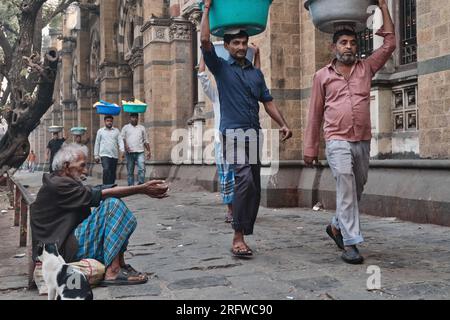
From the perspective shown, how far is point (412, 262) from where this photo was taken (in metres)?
4.38

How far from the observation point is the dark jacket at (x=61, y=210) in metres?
3.65

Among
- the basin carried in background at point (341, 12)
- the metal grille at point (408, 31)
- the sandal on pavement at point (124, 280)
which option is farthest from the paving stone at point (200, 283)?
the metal grille at point (408, 31)

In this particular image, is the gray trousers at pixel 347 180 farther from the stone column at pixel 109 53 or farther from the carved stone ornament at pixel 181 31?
the stone column at pixel 109 53

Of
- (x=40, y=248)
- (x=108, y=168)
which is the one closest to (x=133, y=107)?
(x=108, y=168)

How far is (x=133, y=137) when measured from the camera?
11.5 metres

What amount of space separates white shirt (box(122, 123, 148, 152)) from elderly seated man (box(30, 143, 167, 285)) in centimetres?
764

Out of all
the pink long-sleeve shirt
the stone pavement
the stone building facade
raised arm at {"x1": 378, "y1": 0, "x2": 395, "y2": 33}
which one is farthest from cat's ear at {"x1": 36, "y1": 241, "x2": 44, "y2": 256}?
the stone building facade

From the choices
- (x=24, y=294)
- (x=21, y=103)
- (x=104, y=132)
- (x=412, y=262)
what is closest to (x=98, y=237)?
(x=24, y=294)

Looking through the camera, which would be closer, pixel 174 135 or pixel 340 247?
pixel 340 247

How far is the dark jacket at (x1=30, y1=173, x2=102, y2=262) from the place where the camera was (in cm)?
365

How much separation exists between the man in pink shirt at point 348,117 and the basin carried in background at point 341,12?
0.27 feet

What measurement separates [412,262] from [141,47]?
618 inches
